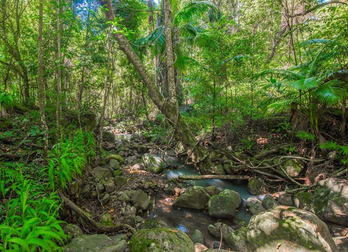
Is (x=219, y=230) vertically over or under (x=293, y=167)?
under

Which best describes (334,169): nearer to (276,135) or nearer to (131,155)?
(276,135)

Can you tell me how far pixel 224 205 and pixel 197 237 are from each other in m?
1.02

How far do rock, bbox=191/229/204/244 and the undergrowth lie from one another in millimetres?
1954

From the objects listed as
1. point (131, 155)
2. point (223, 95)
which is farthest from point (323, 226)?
point (131, 155)

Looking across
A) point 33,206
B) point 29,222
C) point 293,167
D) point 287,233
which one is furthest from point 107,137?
point 287,233

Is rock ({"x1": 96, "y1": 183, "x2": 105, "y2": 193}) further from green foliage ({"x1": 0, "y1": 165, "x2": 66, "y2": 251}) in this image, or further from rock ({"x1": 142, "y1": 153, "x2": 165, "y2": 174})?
rock ({"x1": 142, "y1": 153, "x2": 165, "y2": 174})

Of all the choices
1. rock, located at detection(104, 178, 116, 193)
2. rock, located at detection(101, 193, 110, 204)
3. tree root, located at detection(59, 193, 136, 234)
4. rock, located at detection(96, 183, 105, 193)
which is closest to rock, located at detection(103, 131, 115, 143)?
rock, located at detection(104, 178, 116, 193)

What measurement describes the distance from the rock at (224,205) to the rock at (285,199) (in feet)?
3.00

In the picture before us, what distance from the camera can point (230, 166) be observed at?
5.82 m

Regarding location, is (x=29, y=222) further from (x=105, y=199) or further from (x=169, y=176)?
(x=169, y=176)

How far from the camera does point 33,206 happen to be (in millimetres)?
2428

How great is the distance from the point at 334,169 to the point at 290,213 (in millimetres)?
2841

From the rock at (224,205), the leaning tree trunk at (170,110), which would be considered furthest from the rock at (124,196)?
the leaning tree trunk at (170,110)

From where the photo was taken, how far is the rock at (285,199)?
14.1 ft
